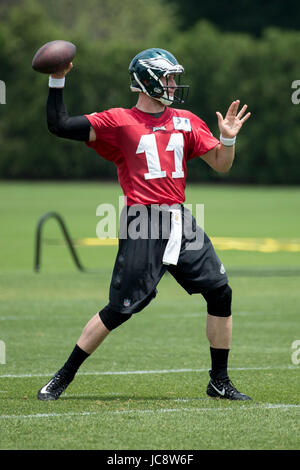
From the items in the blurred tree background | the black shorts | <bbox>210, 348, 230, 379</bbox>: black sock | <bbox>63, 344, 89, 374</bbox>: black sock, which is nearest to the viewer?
the black shorts

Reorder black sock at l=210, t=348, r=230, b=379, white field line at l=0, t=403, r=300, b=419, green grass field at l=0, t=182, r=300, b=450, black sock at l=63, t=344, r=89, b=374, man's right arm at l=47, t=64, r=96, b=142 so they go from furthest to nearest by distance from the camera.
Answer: black sock at l=210, t=348, r=230, b=379 → black sock at l=63, t=344, r=89, b=374 → man's right arm at l=47, t=64, r=96, b=142 → white field line at l=0, t=403, r=300, b=419 → green grass field at l=0, t=182, r=300, b=450

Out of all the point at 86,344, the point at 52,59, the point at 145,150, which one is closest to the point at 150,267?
the point at 86,344

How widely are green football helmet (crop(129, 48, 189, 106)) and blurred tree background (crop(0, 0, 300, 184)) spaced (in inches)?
1290

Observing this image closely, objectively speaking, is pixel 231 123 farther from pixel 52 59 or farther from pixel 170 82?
pixel 52 59

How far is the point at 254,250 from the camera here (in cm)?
1805

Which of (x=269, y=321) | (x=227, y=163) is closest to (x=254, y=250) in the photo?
(x=269, y=321)

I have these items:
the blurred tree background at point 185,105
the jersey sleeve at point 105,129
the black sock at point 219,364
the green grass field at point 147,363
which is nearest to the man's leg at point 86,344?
the green grass field at point 147,363

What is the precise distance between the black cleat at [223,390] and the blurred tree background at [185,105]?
32.9 m

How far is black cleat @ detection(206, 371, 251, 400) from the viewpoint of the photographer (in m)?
6.08

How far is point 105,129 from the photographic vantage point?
5.98 m

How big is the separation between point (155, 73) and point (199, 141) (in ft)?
1.75

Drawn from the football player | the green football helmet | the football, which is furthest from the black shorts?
the football

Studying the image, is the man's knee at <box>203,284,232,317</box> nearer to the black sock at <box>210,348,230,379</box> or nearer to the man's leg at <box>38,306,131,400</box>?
the black sock at <box>210,348,230,379</box>

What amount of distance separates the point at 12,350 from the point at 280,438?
369 cm
